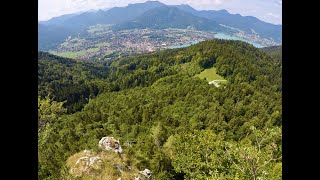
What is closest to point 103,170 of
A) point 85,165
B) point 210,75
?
point 85,165

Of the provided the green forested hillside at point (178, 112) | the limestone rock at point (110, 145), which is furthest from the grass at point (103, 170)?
the limestone rock at point (110, 145)

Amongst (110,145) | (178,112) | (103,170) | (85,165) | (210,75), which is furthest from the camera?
(210,75)

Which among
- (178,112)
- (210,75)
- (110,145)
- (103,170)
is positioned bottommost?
(178,112)

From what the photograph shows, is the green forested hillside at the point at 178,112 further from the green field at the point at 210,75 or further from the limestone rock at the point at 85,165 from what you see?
the green field at the point at 210,75

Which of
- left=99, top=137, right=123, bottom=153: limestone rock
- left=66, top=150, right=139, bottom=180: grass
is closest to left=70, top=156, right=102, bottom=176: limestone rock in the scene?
left=66, top=150, right=139, bottom=180: grass

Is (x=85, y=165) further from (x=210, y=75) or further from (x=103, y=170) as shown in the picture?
(x=210, y=75)

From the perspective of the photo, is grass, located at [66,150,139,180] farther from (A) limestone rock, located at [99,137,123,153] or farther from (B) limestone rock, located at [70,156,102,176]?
(A) limestone rock, located at [99,137,123,153]
